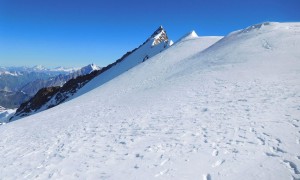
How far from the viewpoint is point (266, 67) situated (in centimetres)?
2003

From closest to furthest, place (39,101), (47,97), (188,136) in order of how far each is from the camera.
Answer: (188,136) < (47,97) < (39,101)

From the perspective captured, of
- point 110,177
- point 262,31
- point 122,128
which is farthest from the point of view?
point 262,31

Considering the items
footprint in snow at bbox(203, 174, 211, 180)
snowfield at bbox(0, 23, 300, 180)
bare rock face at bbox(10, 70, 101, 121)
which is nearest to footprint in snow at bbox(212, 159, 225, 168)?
snowfield at bbox(0, 23, 300, 180)

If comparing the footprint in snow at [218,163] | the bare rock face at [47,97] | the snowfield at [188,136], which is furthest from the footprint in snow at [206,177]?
the bare rock face at [47,97]

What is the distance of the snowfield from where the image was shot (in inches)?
328

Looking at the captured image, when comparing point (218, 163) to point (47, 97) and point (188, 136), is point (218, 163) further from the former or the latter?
point (47, 97)

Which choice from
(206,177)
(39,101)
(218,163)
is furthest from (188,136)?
(39,101)

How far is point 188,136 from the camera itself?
36.0 ft

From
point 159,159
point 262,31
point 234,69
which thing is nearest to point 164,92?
point 234,69

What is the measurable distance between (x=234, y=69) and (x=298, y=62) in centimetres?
480

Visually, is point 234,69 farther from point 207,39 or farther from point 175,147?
point 207,39

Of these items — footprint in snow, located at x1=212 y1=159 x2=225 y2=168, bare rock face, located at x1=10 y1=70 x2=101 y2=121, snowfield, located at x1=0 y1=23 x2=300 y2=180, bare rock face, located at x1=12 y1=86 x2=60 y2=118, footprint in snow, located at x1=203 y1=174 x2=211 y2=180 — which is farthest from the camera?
bare rock face, located at x1=12 y1=86 x2=60 y2=118

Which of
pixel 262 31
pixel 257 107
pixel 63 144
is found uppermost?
pixel 262 31

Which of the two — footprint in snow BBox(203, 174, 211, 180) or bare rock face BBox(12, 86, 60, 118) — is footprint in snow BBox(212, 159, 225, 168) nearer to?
footprint in snow BBox(203, 174, 211, 180)
